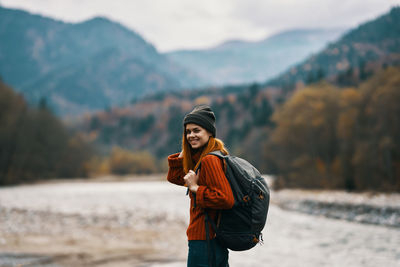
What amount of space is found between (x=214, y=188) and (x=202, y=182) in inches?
6.0

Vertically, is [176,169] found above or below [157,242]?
above

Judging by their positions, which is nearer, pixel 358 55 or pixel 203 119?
pixel 203 119

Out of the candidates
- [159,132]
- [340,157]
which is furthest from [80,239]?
[159,132]

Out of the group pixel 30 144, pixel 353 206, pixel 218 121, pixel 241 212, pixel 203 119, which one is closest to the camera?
pixel 241 212

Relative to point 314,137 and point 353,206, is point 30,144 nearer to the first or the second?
point 314,137

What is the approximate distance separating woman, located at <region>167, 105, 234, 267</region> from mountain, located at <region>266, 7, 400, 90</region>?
25011mm

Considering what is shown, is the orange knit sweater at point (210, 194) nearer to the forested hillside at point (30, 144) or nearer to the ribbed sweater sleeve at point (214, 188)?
the ribbed sweater sleeve at point (214, 188)

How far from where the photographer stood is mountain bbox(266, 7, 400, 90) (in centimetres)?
3675

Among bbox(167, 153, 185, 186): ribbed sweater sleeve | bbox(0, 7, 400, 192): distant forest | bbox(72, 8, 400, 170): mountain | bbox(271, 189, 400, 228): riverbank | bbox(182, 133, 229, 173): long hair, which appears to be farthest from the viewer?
bbox(72, 8, 400, 170): mountain

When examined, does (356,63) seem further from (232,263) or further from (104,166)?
(232,263)

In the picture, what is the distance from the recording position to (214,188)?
10.2ft

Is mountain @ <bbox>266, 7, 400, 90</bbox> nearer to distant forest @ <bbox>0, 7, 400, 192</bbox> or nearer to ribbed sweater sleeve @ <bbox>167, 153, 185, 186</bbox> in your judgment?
distant forest @ <bbox>0, 7, 400, 192</bbox>

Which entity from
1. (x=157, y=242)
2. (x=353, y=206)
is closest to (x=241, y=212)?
(x=157, y=242)

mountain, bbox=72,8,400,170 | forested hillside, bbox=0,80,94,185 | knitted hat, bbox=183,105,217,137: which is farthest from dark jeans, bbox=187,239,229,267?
mountain, bbox=72,8,400,170
